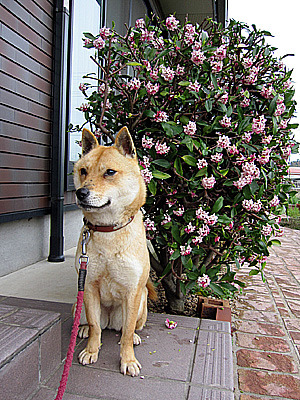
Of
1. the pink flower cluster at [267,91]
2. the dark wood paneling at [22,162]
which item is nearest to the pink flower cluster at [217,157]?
the pink flower cluster at [267,91]

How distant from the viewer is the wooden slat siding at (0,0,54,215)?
3.33 metres

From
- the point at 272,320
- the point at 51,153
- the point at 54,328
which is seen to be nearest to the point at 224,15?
the point at 51,153

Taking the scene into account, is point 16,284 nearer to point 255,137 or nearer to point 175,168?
point 175,168

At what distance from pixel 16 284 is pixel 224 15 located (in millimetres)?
7606

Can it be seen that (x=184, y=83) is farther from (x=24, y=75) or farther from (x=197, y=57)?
(x=24, y=75)

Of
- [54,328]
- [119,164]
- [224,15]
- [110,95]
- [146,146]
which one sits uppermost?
[224,15]

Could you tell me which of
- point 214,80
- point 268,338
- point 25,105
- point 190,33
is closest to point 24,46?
point 25,105

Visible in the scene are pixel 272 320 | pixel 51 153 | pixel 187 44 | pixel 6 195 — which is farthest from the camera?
pixel 51 153

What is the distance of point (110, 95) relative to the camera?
112 inches

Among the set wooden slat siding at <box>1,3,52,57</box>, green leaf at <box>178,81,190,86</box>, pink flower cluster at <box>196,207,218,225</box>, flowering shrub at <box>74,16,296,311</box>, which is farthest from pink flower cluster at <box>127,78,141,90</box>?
wooden slat siding at <box>1,3,52,57</box>

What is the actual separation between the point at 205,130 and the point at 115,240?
3.52 feet

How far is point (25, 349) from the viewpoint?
1.50 m

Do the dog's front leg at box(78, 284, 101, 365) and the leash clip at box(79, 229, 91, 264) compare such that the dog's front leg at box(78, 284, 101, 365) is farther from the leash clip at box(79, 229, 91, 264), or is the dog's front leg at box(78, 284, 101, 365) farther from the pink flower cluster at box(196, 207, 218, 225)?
the pink flower cluster at box(196, 207, 218, 225)

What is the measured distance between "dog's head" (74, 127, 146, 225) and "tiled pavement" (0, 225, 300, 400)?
2.03 ft
